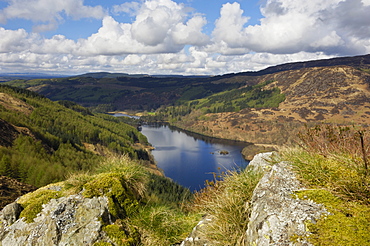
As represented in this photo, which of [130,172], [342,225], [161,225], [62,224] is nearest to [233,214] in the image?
[342,225]

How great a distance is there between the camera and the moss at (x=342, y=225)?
3.77 meters

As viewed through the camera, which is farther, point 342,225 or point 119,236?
point 119,236

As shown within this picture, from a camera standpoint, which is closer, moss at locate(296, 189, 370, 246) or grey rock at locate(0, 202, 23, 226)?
moss at locate(296, 189, 370, 246)

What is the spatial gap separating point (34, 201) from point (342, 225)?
332 inches

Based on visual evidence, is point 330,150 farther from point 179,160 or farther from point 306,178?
point 179,160

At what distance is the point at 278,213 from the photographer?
462 cm

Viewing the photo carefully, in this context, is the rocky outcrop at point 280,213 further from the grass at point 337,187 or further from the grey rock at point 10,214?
the grey rock at point 10,214

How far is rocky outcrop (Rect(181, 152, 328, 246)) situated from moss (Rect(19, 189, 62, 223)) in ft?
15.5

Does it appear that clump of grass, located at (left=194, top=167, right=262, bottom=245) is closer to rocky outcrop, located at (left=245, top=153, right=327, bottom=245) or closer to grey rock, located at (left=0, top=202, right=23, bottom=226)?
rocky outcrop, located at (left=245, top=153, right=327, bottom=245)

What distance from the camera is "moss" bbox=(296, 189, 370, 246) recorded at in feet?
12.4

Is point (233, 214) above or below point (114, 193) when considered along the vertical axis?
above

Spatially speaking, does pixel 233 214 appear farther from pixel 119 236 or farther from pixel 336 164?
pixel 119 236

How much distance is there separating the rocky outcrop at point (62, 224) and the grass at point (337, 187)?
541 cm

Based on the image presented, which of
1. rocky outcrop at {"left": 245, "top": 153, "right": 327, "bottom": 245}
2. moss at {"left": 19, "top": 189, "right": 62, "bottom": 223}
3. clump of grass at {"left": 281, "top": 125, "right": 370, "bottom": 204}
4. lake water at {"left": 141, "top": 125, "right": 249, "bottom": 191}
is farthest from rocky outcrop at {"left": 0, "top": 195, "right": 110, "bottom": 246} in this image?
lake water at {"left": 141, "top": 125, "right": 249, "bottom": 191}
